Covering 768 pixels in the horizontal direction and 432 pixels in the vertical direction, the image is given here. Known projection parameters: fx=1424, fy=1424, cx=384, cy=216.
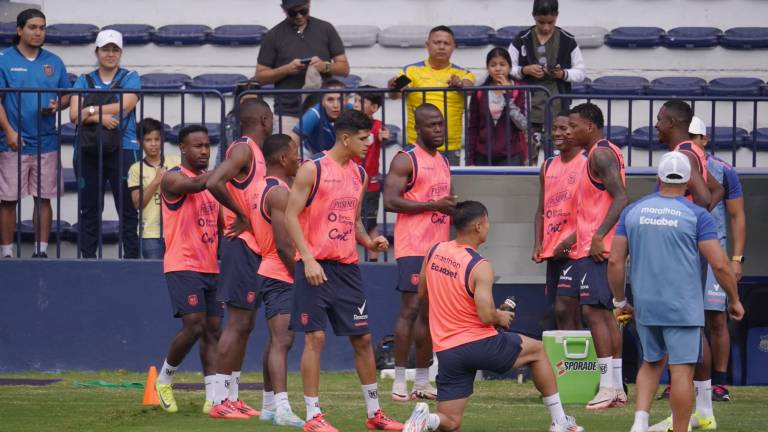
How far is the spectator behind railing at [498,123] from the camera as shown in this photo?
13.1 m

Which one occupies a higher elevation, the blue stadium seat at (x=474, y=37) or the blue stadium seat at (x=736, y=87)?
the blue stadium seat at (x=474, y=37)

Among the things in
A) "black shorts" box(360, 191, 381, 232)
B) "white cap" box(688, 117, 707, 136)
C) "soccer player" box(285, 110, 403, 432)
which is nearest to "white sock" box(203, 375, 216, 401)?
"soccer player" box(285, 110, 403, 432)

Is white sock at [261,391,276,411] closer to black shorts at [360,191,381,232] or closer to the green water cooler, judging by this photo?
the green water cooler

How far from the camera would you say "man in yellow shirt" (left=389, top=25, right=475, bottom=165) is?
43.6 feet

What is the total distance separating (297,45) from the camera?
46.1 ft

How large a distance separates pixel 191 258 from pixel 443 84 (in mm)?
3920

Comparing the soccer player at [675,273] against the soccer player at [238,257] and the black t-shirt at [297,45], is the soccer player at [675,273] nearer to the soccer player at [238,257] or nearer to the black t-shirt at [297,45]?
the soccer player at [238,257]

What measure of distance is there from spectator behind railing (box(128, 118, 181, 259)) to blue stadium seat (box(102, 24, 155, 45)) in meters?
3.63

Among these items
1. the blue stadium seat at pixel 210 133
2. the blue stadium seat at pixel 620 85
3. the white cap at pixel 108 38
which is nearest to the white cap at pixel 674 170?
the white cap at pixel 108 38

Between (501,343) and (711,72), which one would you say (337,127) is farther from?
(711,72)

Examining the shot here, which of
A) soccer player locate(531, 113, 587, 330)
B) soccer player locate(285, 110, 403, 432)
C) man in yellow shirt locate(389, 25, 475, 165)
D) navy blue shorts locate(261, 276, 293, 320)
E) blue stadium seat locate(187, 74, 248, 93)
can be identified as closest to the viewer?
soccer player locate(285, 110, 403, 432)

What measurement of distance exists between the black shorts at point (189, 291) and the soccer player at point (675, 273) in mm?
3525

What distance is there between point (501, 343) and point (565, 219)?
105 inches

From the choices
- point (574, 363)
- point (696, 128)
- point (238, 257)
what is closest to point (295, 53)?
point (238, 257)
